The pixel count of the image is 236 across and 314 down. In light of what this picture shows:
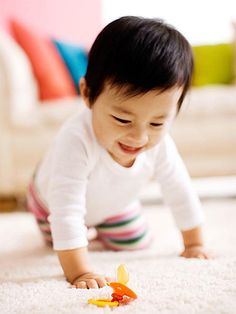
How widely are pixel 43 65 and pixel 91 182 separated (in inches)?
44.4

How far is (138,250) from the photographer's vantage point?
110 cm

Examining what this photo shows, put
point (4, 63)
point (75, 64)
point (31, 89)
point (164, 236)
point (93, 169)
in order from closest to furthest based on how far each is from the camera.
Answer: point (93, 169), point (164, 236), point (4, 63), point (31, 89), point (75, 64)

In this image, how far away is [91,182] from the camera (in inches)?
38.8

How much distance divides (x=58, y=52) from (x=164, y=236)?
1254 mm

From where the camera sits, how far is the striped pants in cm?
112

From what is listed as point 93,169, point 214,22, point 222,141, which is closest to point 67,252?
point 93,169

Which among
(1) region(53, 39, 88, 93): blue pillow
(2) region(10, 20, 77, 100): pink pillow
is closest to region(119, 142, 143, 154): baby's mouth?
(2) region(10, 20, 77, 100): pink pillow

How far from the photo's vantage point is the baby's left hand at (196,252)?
0.95m

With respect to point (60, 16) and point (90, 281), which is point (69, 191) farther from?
point (60, 16)

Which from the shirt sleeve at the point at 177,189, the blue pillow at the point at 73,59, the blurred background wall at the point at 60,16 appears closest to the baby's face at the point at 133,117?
the shirt sleeve at the point at 177,189

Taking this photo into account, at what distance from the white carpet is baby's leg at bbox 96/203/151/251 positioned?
0.12 feet

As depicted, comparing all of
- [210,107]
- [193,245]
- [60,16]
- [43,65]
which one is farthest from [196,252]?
[60,16]

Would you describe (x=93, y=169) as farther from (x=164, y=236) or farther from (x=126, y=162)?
(x=164, y=236)

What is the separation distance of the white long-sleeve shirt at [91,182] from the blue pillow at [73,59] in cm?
114
